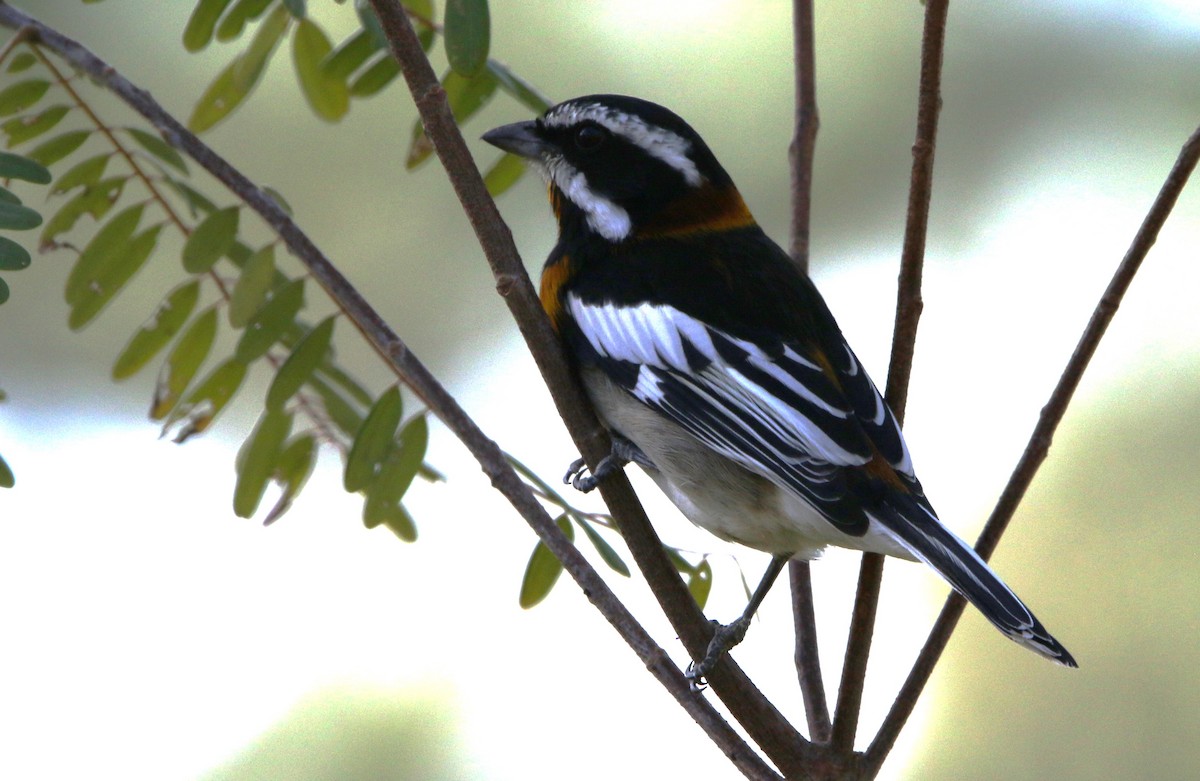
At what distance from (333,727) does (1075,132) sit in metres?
2.57

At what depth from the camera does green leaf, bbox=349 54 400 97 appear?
1788mm

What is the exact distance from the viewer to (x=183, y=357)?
169 centimetres

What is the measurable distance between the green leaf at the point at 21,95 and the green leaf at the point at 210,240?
0.30 metres

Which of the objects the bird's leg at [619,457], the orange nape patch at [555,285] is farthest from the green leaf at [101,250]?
the bird's leg at [619,457]

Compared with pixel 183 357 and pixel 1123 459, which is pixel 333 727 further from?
pixel 1123 459

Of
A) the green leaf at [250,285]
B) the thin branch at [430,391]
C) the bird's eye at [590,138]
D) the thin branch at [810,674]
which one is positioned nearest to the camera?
the thin branch at [430,391]

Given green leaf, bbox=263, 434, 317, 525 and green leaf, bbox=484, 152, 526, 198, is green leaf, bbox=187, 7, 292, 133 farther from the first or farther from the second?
green leaf, bbox=263, 434, 317, 525

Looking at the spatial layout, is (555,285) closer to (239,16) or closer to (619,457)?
(619,457)

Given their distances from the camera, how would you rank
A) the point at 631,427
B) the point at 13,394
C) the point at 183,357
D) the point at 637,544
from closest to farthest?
the point at 637,544
the point at 631,427
the point at 183,357
the point at 13,394

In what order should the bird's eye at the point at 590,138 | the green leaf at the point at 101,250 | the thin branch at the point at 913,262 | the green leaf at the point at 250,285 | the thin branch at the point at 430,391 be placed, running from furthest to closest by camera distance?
the bird's eye at the point at 590,138 → the green leaf at the point at 101,250 → the green leaf at the point at 250,285 → the thin branch at the point at 913,262 → the thin branch at the point at 430,391

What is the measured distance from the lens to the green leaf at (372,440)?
152cm

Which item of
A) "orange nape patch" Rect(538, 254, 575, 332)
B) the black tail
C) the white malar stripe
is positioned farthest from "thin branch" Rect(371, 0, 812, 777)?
the white malar stripe

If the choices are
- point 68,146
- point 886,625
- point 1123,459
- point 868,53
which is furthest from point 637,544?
point 868,53

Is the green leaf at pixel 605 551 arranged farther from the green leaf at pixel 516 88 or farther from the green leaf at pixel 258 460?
the green leaf at pixel 516 88
